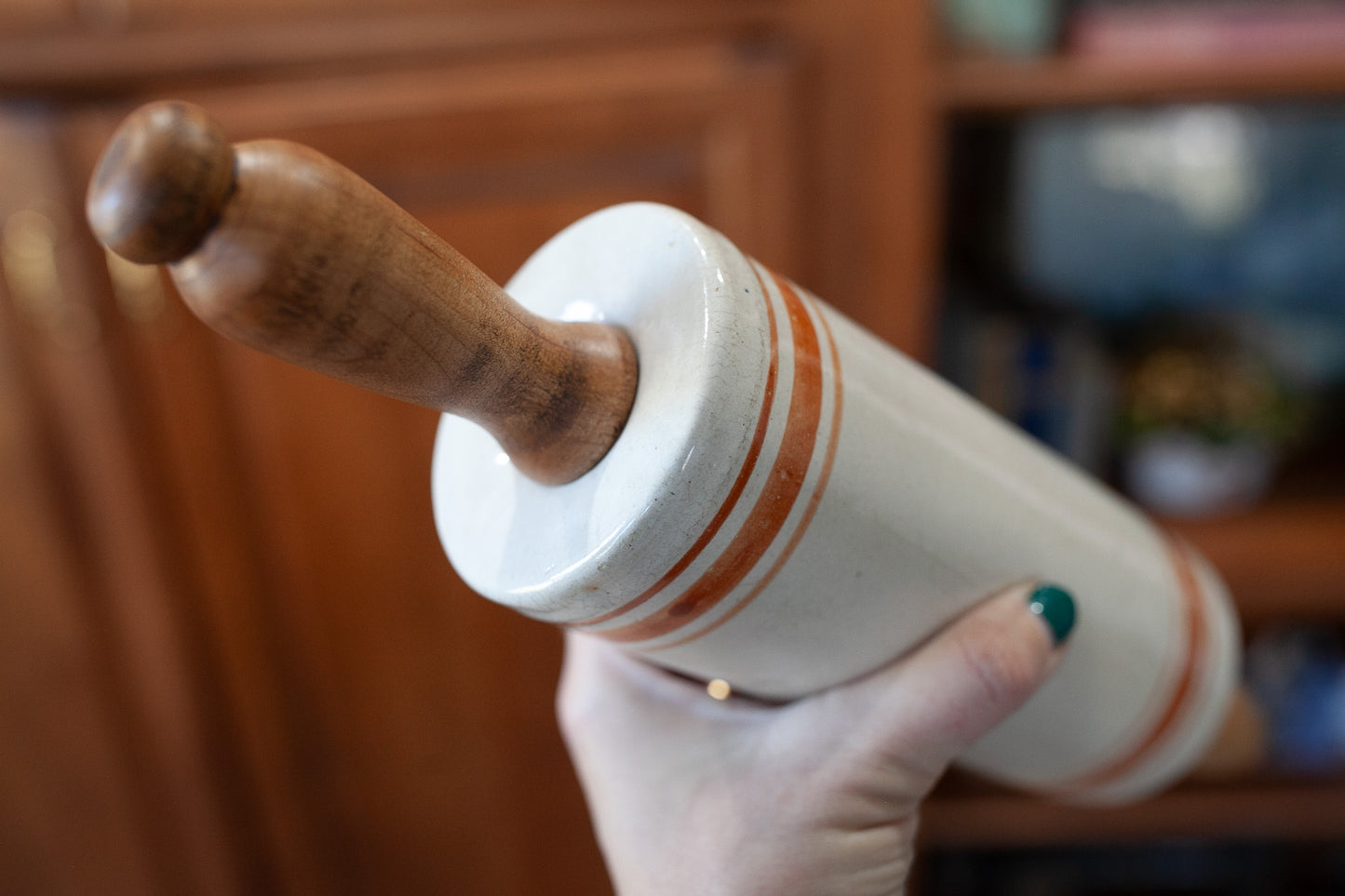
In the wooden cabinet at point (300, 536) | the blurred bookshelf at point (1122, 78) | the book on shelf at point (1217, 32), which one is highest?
the book on shelf at point (1217, 32)

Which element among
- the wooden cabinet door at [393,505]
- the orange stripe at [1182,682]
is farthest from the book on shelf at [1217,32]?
the orange stripe at [1182,682]

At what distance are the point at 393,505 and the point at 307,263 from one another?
0.65 metres

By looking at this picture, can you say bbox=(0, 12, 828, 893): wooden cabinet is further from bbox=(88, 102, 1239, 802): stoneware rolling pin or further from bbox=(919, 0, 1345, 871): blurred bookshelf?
bbox=(88, 102, 1239, 802): stoneware rolling pin

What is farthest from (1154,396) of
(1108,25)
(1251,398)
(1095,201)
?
(1108,25)

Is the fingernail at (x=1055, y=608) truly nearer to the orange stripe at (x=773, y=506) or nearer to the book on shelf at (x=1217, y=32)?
the orange stripe at (x=773, y=506)

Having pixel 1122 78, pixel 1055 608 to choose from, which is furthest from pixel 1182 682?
pixel 1122 78

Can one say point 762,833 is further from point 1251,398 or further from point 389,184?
point 1251,398

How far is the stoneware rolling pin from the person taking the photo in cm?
24

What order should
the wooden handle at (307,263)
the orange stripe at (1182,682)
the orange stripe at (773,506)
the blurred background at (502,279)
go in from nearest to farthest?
the wooden handle at (307,263)
the orange stripe at (773,506)
the orange stripe at (1182,682)
the blurred background at (502,279)

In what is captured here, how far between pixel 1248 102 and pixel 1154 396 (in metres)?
0.29

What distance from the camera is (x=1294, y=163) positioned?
3.16ft

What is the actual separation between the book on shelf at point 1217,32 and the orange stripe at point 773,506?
59 cm

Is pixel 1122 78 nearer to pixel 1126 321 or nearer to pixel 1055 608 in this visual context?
pixel 1126 321

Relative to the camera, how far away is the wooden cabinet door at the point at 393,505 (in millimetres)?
737
